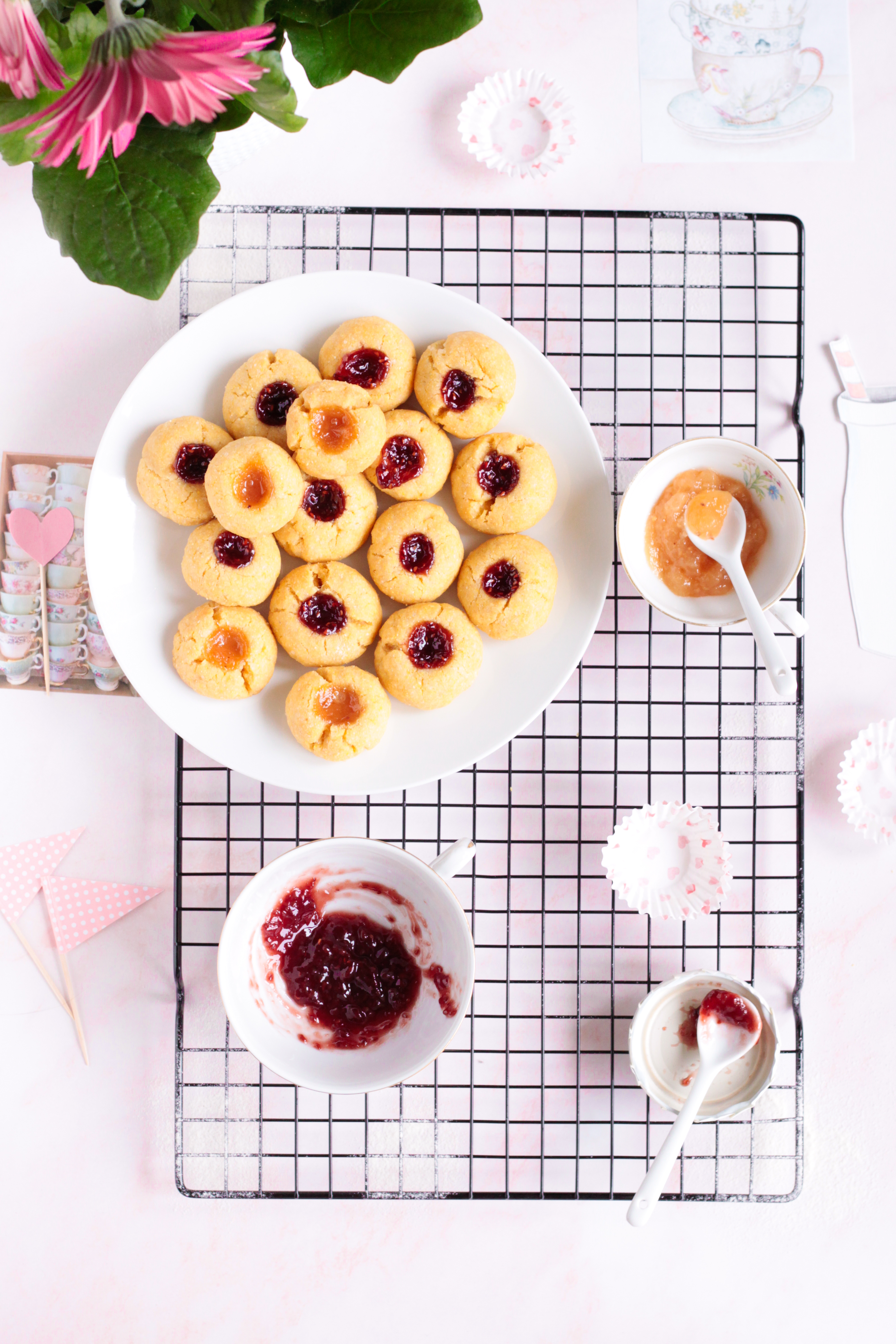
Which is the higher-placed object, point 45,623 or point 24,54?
point 24,54

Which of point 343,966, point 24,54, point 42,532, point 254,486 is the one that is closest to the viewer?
point 24,54

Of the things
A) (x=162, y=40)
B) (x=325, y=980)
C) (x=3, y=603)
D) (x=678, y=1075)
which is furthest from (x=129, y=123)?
(x=678, y=1075)

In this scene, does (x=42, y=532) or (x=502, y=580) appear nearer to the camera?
(x=502, y=580)

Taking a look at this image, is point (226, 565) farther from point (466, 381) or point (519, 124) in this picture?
point (519, 124)

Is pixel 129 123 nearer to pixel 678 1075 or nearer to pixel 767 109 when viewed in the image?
pixel 767 109

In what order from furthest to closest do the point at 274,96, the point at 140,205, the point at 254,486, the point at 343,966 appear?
the point at 343,966, the point at 254,486, the point at 140,205, the point at 274,96

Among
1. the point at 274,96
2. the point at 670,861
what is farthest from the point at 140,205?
the point at 670,861
